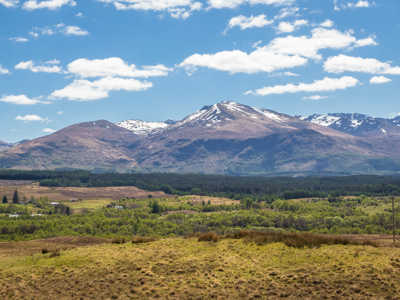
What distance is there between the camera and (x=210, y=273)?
41.1 m

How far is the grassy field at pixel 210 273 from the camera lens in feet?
120

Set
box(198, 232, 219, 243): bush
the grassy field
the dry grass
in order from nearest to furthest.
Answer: the grassy field < the dry grass < box(198, 232, 219, 243): bush

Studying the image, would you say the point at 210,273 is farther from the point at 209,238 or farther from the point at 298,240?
the point at 298,240

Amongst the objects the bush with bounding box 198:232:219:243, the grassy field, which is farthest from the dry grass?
the bush with bounding box 198:232:219:243

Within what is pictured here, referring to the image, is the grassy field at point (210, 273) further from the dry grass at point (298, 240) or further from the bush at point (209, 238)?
the bush at point (209, 238)

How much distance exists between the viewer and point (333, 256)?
4225 cm

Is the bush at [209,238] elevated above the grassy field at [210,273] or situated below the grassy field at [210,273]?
above

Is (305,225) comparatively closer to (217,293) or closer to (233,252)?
(233,252)

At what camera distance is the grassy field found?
120ft

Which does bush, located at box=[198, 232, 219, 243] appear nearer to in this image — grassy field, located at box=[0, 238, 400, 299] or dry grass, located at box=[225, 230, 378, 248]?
grassy field, located at box=[0, 238, 400, 299]

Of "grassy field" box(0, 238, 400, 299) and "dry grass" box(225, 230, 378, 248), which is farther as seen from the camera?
"dry grass" box(225, 230, 378, 248)

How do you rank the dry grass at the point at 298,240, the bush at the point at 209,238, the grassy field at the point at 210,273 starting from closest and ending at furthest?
the grassy field at the point at 210,273
the dry grass at the point at 298,240
the bush at the point at 209,238

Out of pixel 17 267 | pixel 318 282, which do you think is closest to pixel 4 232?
pixel 17 267

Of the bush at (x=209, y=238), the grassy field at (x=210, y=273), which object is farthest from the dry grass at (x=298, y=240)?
the bush at (x=209, y=238)
